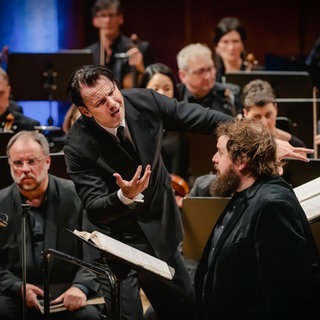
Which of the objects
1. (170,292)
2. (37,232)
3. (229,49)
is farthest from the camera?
(229,49)

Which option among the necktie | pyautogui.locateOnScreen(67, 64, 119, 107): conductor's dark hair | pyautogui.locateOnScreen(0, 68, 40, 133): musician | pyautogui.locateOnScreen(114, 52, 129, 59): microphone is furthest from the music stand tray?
the necktie

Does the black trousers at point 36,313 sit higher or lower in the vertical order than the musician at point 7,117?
lower

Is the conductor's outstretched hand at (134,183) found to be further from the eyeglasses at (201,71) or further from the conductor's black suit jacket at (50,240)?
the eyeglasses at (201,71)

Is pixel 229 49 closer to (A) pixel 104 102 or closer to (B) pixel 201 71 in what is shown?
(B) pixel 201 71

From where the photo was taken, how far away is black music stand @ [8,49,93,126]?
21.5ft

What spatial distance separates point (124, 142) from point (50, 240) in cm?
103

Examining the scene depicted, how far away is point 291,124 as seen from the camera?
5.84 meters

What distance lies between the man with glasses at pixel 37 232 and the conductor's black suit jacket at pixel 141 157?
771 mm

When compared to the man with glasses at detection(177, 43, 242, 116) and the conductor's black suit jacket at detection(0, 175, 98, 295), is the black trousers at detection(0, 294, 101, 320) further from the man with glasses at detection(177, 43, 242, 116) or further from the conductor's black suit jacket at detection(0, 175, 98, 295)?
the man with glasses at detection(177, 43, 242, 116)

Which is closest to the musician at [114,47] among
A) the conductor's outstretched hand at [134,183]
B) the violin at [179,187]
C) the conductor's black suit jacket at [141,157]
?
the violin at [179,187]

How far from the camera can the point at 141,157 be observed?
3.69 metres

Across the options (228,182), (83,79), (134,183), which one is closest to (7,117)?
(83,79)

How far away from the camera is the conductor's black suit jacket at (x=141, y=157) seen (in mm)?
3701

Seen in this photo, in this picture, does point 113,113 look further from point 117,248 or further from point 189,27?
point 189,27
